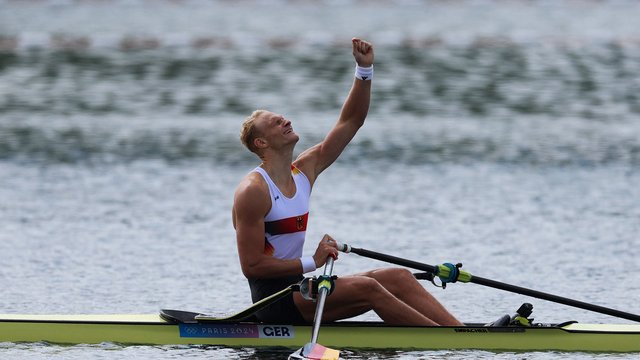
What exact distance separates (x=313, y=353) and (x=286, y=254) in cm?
96

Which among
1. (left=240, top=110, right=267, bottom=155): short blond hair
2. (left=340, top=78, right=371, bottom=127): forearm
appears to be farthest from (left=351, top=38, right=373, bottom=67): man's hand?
(left=240, top=110, right=267, bottom=155): short blond hair

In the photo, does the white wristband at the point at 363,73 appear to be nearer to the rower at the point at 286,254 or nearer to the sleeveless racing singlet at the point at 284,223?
the rower at the point at 286,254

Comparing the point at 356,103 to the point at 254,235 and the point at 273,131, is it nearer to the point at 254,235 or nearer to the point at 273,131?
the point at 273,131

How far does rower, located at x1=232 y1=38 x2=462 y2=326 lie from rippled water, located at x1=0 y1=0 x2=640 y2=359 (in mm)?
362

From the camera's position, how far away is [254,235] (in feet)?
35.5

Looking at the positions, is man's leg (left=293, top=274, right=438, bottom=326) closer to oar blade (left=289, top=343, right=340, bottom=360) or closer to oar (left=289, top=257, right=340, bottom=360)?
oar (left=289, top=257, right=340, bottom=360)

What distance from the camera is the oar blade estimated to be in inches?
412

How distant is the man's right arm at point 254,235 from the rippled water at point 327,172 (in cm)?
72

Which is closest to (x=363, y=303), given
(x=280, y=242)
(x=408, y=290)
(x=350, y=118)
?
(x=408, y=290)

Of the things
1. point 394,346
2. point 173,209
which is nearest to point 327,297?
point 394,346

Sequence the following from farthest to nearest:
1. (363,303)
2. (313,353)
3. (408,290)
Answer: (408,290) < (363,303) < (313,353)

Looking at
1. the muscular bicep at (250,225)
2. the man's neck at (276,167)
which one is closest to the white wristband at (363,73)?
the man's neck at (276,167)

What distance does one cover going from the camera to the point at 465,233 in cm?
1739

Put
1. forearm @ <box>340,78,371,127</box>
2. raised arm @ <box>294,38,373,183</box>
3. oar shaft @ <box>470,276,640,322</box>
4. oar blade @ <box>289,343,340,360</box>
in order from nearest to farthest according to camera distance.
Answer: oar blade @ <box>289,343,340,360</box>, oar shaft @ <box>470,276,640,322</box>, raised arm @ <box>294,38,373,183</box>, forearm @ <box>340,78,371,127</box>
